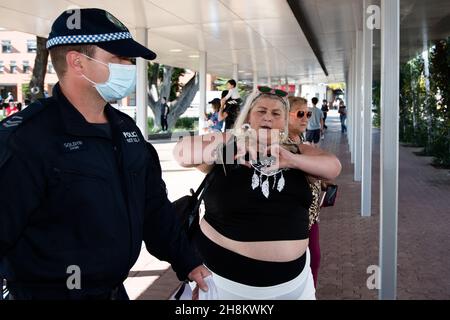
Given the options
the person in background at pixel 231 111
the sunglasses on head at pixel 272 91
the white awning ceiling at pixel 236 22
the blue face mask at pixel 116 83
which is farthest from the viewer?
the white awning ceiling at pixel 236 22

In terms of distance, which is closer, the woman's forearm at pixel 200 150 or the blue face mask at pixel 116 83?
the blue face mask at pixel 116 83

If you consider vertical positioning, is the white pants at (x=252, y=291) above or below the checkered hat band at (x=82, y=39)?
below

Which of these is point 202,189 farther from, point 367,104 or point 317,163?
point 367,104

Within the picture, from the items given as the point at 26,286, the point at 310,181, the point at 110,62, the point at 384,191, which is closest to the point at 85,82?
the point at 110,62

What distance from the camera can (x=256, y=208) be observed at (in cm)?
242

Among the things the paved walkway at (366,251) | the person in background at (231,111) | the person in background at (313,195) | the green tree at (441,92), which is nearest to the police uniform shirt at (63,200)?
the person in background at (231,111)

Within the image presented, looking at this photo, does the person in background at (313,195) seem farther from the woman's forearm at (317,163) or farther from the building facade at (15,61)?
the building facade at (15,61)

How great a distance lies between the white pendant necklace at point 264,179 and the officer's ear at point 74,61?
2.97 feet

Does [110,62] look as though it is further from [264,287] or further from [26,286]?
[264,287]

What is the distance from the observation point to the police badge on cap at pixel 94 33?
1882 mm

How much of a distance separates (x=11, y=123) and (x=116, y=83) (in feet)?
1.55

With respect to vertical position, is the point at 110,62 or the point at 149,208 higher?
the point at 110,62
